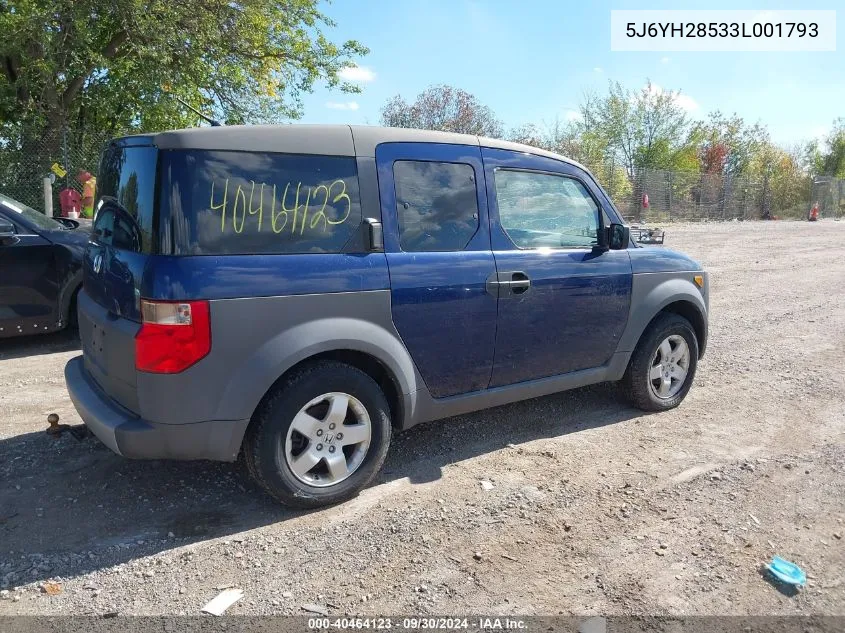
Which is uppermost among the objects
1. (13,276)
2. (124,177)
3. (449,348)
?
(124,177)

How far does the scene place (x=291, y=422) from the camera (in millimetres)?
3314

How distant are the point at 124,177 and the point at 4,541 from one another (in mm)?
1902

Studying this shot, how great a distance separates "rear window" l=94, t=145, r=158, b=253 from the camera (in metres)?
3.16

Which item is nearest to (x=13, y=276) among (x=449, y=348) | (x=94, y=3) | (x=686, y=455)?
(x=449, y=348)

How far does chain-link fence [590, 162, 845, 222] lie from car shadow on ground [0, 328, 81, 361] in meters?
22.3

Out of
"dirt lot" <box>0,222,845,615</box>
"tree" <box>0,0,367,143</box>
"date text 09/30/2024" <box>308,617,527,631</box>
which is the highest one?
"tree" <box>0,0,367,143</box>

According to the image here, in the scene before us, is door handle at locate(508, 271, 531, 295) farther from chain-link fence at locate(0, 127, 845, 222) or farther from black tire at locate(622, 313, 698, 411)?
chain-link fence at locate(0, 127, 845, 222)

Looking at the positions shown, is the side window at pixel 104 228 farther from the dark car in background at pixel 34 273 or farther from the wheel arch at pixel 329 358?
the dark car in background at pixel 34 273

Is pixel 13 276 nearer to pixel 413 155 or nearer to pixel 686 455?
pixel 413 155

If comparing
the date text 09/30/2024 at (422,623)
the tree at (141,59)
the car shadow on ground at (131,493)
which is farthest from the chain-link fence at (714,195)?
the date text 09/30/2024 at (422,623)

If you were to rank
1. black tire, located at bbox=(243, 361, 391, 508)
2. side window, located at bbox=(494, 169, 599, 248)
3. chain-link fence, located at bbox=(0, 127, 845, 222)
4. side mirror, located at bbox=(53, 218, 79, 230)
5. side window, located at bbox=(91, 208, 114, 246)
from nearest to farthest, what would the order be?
black tire, located at bbox=(243, 361, 391, 508), side window, located at bbox=(91, 208, 114, 246), side window, located at bbox=(494, 169, 599, 248), side mirror, located at bbox=(53, 218, 79, 230), chain-link fence, located at bbox=(0, 127, 845, 222)

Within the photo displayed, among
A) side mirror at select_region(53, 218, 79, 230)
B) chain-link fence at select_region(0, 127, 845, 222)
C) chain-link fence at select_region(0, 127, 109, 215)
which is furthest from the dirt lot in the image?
chain-link fence at select_region(0, 127, 845, 222)

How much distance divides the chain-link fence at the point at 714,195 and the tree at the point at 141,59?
1445 centimetres

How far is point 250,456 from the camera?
10.9ft
